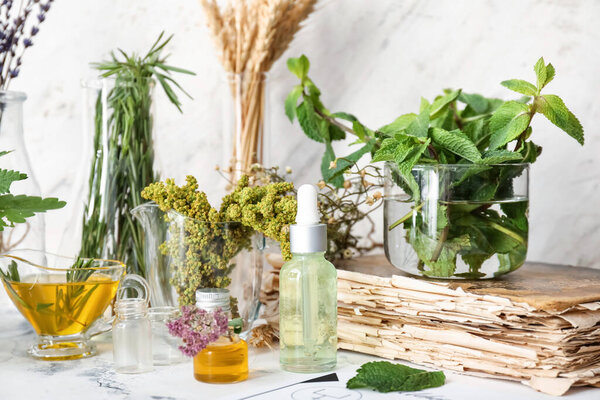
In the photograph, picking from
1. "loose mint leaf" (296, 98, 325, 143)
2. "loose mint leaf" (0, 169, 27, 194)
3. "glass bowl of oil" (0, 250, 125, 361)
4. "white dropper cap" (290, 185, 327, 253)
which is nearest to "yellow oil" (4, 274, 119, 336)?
"glass bowl of oil" (0, 250, 125, 361)

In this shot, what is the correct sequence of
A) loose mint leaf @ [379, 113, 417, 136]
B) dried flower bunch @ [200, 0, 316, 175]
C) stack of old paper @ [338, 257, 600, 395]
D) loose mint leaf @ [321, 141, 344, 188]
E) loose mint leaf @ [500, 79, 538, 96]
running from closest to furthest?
stack of old paper @ [338, 257, 600, 395]
loose mint leaf @ [500, 79, 538, 96]
loose mint leaf @ [379, 113, 417, 136]
loose mint leaf @ [321, 141, 344, 188]
dried flower bunch @ [200, 0, 316, 175]

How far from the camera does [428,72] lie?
1158 millimetres

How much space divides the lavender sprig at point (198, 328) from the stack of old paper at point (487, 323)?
18 cm

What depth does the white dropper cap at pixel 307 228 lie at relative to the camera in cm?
73

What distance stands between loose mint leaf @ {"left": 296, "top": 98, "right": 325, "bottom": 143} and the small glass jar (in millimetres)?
375

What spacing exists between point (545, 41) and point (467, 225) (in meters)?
0.42

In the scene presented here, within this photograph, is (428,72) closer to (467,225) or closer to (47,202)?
(467,225)

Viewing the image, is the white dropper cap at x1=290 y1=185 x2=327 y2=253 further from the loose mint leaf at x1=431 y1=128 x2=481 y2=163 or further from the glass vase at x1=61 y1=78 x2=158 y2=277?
the glass vase at x1=61 y1=78 x2=158 y2=277

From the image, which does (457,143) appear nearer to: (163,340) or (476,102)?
(476,102)

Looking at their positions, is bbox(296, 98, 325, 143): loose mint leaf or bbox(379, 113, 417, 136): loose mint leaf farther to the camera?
bbox(296, 98, 325, 143): loose mint leaf

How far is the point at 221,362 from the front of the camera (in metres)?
0.72

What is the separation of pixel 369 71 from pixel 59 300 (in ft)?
2.17

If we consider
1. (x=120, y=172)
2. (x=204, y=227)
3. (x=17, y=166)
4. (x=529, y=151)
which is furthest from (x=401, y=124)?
(x=17, y=166)

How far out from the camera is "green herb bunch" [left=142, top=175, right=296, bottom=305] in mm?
791
